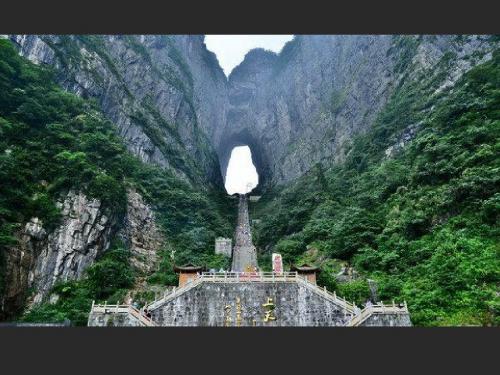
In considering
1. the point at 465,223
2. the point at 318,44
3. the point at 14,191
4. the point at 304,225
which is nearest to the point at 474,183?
the point at 465,223

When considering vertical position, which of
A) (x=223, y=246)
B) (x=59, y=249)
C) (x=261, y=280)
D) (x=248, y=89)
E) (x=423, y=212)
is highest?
(x=248, y=89)

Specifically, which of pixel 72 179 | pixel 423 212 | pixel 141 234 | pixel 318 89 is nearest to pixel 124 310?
pixel 72 179

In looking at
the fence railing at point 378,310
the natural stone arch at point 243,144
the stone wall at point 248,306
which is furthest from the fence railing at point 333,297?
the natural stone arch at point 243,144

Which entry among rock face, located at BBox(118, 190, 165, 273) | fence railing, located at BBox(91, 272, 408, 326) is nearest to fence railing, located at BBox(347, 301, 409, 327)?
fence railing, located at BBox(91, 272, 408, 326)

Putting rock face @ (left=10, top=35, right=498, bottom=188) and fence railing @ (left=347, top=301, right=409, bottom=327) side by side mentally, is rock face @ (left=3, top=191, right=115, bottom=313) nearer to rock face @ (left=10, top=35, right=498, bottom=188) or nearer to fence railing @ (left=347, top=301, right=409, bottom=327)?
fence railing @ (left=347, top=301, right=409, bottom=327)

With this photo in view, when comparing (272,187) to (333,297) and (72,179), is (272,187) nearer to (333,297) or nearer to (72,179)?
(72,179)

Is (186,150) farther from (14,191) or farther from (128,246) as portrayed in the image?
(14,191)
